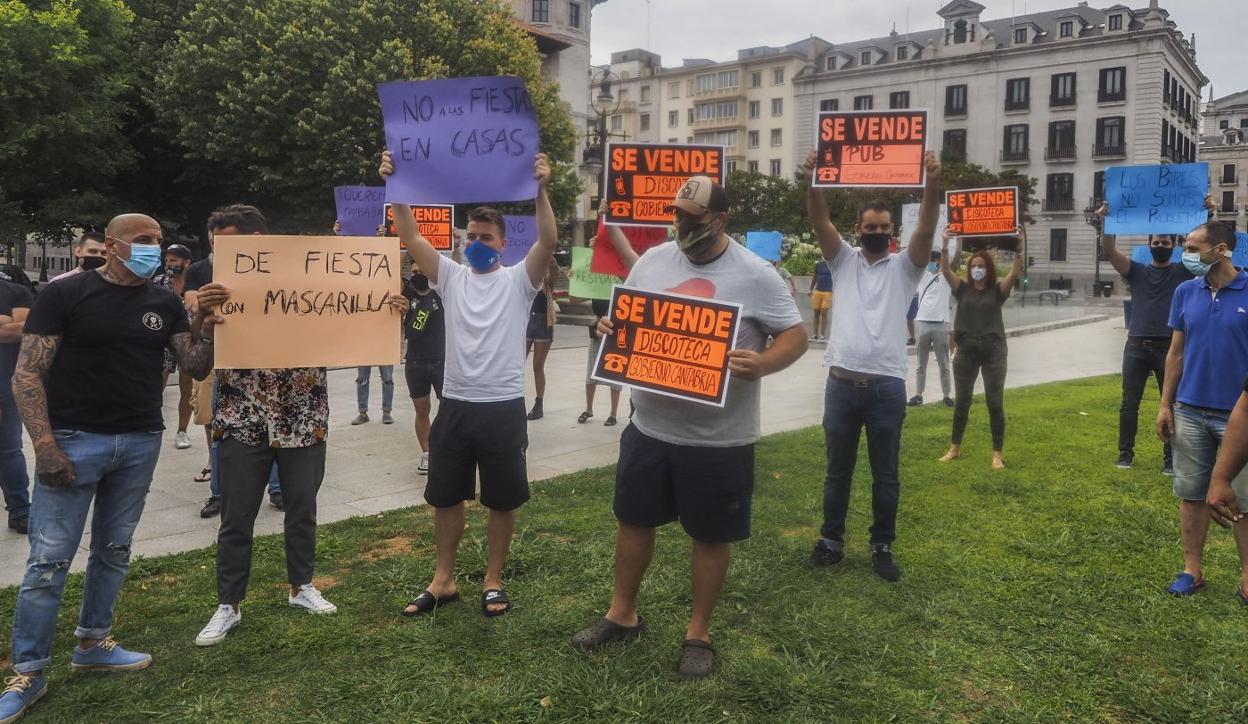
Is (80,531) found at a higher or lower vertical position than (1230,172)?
lower

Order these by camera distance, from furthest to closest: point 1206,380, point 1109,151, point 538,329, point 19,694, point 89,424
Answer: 1. point 1109,151
2. point 538,329
3. point 1206,380
4. point 89,424
5. point 19,694

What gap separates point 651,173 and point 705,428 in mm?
2932

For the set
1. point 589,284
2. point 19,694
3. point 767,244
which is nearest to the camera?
point 19,694

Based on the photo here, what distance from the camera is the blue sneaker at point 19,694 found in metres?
3.48

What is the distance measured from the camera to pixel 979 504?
6.70 meters

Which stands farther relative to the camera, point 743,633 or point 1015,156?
point 1015,156

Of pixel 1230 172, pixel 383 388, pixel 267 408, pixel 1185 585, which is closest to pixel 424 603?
pixel 267 408

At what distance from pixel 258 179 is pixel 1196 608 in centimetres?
2588

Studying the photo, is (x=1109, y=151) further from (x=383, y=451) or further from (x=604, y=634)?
(x=604, y=634)

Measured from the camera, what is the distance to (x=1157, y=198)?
782 centimetres

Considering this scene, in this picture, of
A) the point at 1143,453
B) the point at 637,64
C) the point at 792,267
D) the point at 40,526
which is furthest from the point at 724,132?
the point at 40,526

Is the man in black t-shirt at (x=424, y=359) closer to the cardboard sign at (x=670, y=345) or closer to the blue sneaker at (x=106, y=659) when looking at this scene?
the blue sneaker at (x=106, y=659)

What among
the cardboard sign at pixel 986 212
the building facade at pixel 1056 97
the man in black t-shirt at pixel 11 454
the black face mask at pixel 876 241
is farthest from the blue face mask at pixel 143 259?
the building facade at pixel 1056 97

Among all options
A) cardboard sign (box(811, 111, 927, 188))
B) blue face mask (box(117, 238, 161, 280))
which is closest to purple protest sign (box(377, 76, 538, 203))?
blue face mask (box(117, 238, 161, 280))
